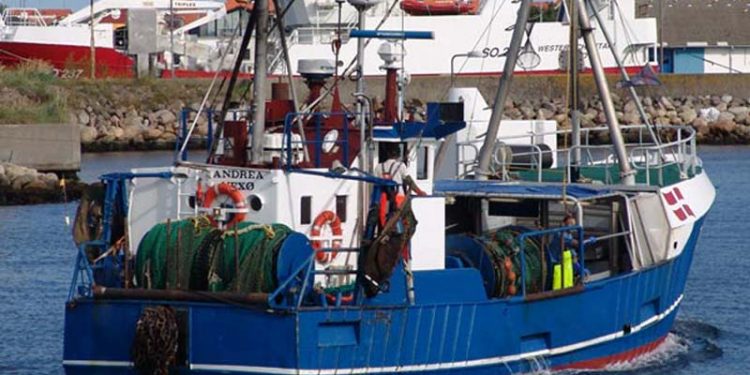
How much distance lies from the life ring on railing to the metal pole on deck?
81 centimetres

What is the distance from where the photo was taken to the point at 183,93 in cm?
5422

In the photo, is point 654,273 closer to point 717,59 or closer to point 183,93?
point 183,93

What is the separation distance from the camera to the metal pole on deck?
49.2ft

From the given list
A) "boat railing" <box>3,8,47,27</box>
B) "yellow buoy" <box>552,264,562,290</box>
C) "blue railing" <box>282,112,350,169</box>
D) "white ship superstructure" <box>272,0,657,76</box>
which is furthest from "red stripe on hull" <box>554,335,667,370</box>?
"boat railing" <box>3,8,47,27</box>

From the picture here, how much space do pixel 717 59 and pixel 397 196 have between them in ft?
178

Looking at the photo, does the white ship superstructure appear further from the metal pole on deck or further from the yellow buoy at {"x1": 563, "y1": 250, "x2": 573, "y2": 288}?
the metal pole on deck

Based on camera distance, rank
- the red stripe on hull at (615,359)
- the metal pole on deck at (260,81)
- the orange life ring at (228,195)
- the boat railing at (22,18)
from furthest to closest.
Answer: the boat railing at (22,18) < the red stripe on hull at (615,359) < the metal pole on deck at (260,81) < the orange life ring at (228,195)

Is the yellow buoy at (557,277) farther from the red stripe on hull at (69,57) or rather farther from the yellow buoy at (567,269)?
the red stripe on hull at (69,57)

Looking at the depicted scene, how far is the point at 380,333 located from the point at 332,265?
1.08 metres

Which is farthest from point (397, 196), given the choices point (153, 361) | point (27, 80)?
point (27, 80)

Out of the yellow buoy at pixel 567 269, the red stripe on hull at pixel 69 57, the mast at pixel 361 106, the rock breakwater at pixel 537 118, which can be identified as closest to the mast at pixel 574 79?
the yellow buoy at pixel 567 269

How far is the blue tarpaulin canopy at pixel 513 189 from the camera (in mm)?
17406

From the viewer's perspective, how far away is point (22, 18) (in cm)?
6294

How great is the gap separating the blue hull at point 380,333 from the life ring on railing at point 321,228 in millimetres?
771
